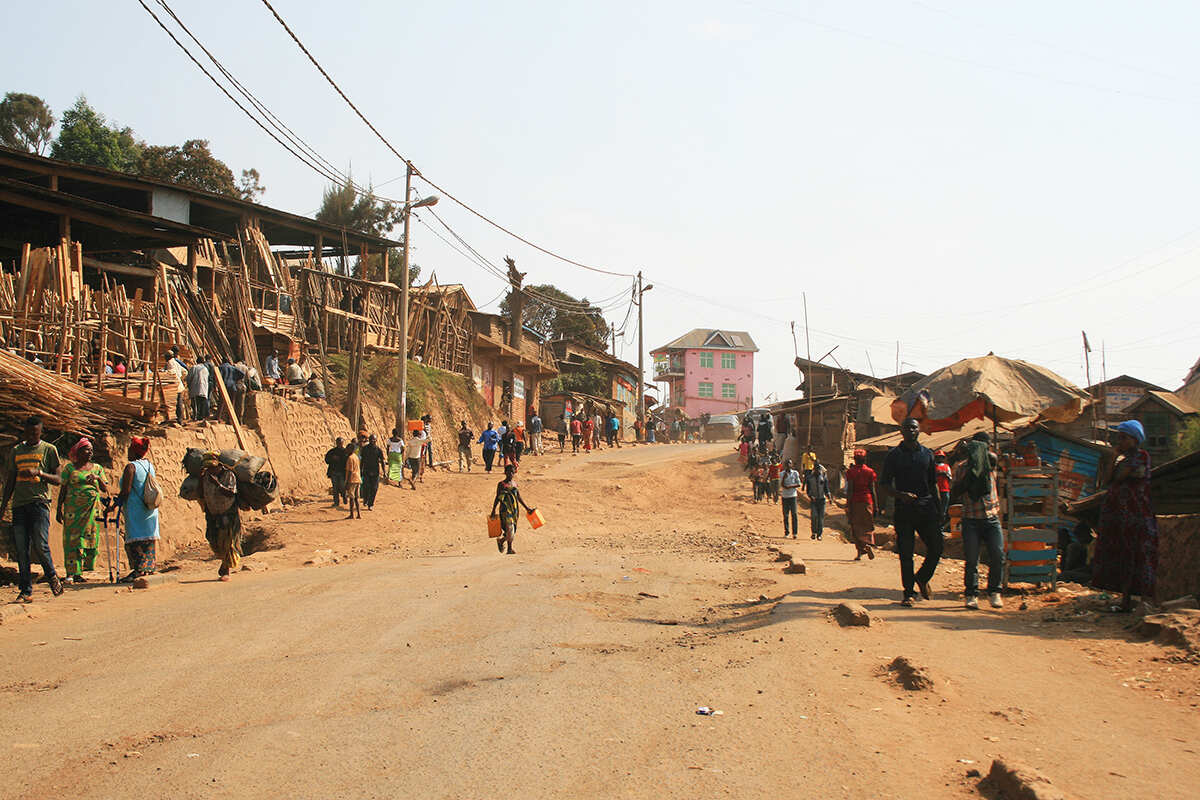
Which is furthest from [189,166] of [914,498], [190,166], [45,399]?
[914,498]

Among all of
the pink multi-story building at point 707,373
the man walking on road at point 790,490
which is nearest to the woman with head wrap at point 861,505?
the man walking on road at point 790,490

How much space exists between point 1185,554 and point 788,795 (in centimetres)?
1282

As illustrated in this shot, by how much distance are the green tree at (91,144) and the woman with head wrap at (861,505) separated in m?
37.8

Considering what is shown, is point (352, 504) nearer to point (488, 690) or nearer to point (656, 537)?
point (656, 537)

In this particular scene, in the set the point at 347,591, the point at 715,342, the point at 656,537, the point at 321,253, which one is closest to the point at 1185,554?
the point at 656,537

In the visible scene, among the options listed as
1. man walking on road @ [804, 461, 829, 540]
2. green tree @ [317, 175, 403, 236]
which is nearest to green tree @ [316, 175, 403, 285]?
green tree @ [317, 175, 403, 236]

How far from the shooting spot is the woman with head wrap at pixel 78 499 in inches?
459

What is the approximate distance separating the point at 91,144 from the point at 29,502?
3809 cm

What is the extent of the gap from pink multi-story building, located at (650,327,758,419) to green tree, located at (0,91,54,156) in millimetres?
57370

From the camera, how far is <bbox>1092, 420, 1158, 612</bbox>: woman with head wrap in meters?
8.07

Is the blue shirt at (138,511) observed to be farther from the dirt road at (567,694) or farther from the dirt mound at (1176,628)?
the dirt mound at (1176,628)

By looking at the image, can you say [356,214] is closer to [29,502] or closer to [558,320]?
[558,320]

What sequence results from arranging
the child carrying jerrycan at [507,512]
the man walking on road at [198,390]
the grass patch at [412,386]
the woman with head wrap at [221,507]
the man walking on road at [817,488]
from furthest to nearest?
1. the grass patch at [412,386]
2. the man walking on road at [817,488]
3. the man walking on road at [198,390]
4. the child carrying jerrycan at [507,512]
5. the woman with head wrap at [221,507]

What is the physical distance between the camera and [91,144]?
4181 centimetres
